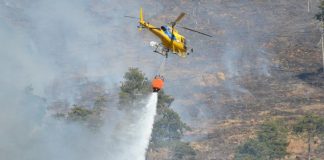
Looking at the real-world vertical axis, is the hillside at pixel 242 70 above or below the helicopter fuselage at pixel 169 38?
above

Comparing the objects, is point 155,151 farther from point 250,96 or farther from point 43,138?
point 250,96

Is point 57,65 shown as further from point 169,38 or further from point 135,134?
point 169,38

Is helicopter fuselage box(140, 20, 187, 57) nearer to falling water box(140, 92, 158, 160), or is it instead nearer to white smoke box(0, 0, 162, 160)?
falling water box(140, 92, 158, 160)

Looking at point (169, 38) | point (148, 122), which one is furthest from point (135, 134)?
point (169, 38)

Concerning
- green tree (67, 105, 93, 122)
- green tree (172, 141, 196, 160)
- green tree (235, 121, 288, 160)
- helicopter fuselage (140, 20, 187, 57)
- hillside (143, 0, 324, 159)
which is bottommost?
green tree (235, 121, 288, 160)

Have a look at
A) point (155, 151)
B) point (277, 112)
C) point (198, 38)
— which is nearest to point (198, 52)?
point (198, 38)

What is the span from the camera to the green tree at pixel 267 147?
6896 cm

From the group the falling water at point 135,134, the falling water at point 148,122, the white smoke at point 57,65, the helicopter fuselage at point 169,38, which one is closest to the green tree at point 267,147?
the falling water at point 148,122

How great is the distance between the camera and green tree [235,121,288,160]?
6896cm

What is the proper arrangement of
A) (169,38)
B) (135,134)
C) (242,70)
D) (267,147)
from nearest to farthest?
(169,38)
(267,147)
(135,134)
(242,70)

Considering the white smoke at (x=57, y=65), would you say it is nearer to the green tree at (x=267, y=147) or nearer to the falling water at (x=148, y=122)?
the falling water at (x=148, y=122)

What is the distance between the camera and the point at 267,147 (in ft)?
228

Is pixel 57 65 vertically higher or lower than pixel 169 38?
higher

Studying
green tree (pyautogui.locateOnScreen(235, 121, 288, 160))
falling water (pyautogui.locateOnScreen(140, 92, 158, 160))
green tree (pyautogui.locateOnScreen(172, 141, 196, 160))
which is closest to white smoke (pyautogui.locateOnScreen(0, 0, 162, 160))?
falling water (pyautogui.locateOnScreen(140, 92, 158, 160))
